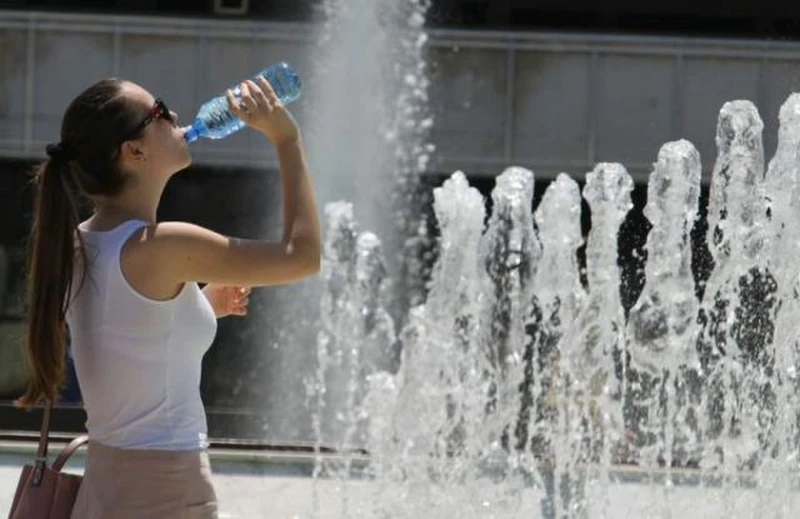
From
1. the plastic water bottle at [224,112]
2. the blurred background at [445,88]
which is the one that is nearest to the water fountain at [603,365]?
the blurred background at [445,88]

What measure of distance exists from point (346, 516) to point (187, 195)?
25.6ft

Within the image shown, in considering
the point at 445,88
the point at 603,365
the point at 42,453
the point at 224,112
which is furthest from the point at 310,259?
the point at 445,88

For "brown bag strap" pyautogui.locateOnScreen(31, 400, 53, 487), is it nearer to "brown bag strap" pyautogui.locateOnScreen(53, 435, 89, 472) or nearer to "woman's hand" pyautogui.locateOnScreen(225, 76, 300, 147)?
"brown bag strap" pyautogui.locateOnScreen(53, 435, 89, 472)

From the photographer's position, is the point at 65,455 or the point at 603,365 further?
the point at 603,365

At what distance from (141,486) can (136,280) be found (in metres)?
0.26

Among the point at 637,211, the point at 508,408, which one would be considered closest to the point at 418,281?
the point at 637,211

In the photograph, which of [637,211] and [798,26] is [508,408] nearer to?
[637,211]

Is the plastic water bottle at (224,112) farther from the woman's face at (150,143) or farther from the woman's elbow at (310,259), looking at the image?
the woman's elbow at (310,259)

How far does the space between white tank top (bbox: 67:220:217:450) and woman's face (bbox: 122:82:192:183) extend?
3.3 inches

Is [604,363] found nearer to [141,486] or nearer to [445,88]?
[141,486]

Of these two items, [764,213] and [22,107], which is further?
[22,107]

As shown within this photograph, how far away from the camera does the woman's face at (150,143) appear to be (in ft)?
7.47

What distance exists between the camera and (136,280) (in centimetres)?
221

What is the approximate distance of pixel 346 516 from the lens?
5.86 m
